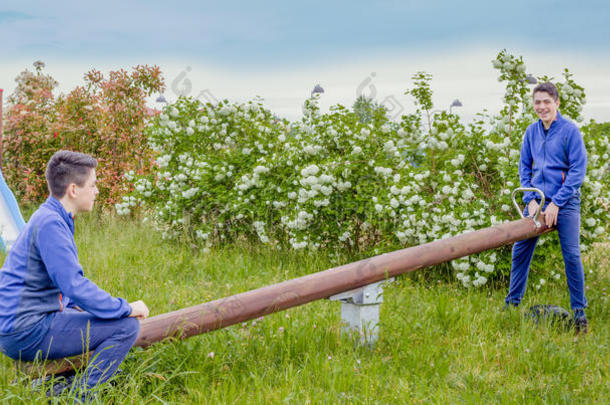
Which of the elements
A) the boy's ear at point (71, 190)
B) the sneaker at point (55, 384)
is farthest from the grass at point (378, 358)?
the boy's ear at point (71, 190)

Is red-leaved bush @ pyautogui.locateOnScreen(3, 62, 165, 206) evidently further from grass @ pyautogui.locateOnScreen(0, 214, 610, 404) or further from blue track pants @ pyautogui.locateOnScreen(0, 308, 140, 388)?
blue track pants @ pyautogui.locateOnScreen(0, 308, 140, 388)

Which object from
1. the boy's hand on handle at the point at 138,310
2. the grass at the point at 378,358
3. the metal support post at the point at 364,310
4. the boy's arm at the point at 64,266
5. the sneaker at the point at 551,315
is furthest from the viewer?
the sneaker at the point at 551,315

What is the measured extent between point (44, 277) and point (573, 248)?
3927 millimetres

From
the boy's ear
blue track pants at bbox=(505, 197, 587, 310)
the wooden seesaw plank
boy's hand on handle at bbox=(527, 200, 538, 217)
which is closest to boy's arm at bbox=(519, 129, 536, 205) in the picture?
boy's hand on handle at bbox=(527, 200, 538, 217)

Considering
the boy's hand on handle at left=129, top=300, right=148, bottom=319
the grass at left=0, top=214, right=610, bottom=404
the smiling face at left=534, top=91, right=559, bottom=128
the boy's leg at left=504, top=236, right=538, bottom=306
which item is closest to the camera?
the boy's hand on handle at left=129, top=300, right=148, bottom=319

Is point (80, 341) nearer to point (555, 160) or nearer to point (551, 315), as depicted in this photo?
point (551, 315)

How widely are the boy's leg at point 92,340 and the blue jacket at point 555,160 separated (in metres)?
3.41

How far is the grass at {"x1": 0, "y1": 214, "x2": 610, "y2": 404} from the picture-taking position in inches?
124

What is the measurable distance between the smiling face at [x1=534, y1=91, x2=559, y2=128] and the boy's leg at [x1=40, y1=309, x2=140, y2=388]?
3.57 m

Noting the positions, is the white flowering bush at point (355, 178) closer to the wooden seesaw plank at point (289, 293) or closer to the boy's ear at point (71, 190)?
the wooden seesaw plank at point (289, 293)

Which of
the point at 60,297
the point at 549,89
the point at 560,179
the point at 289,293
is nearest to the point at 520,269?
the point at 560,179

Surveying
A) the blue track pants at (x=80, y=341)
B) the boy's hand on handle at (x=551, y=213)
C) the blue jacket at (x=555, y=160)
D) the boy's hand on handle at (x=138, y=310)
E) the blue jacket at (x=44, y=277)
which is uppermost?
the blue jacket at (x=555, y=160)

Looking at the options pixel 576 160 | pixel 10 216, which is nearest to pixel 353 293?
pixel 576 160

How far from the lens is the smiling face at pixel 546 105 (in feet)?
15.0
